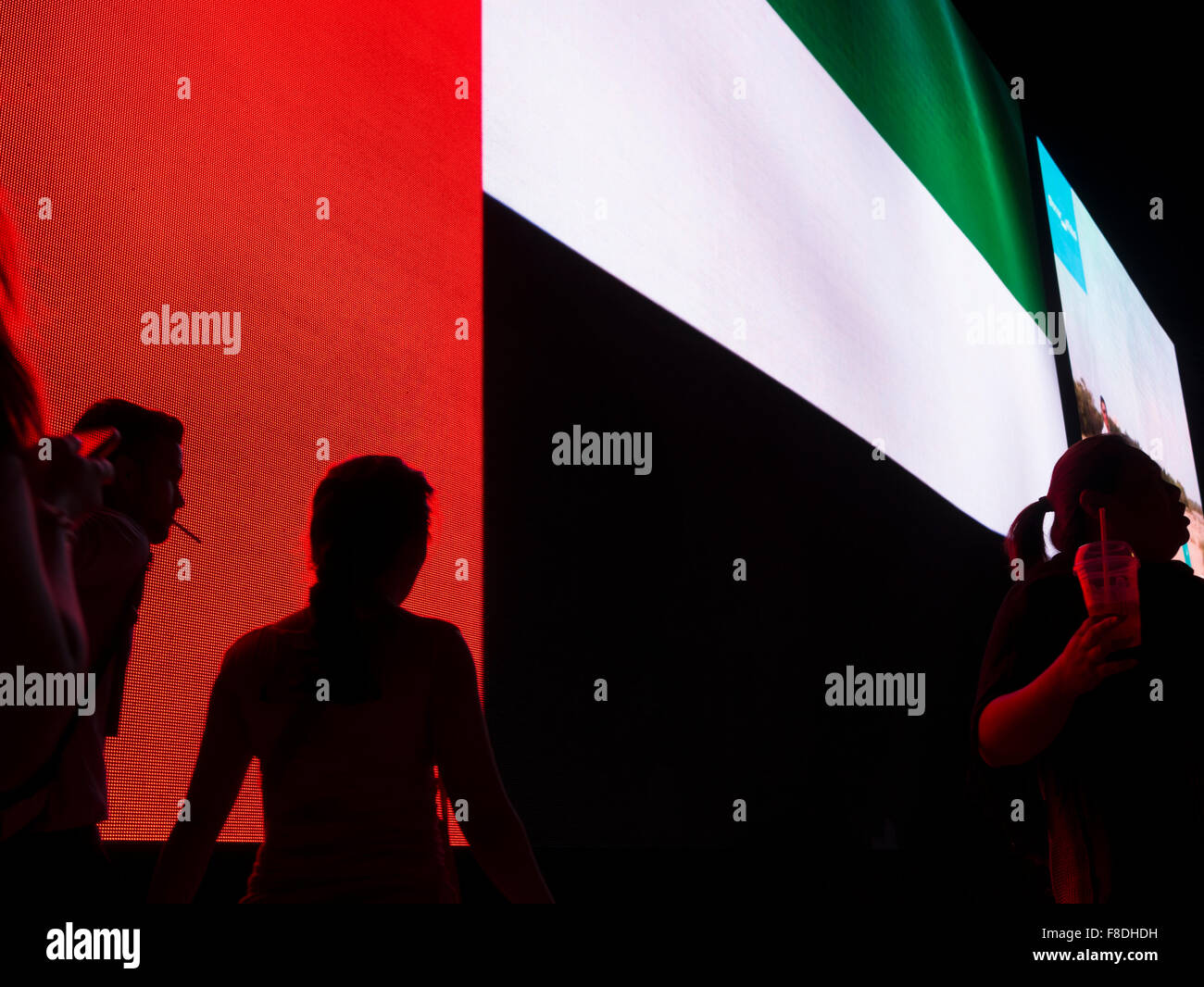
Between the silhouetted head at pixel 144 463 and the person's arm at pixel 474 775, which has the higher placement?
the silhouetted head at pixel 144 463

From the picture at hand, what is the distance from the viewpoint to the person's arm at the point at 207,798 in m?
1.07

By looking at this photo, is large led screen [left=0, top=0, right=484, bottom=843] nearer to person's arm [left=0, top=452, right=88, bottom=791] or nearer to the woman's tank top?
the woman's tank top

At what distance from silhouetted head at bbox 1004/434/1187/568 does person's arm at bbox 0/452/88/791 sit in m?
1.19

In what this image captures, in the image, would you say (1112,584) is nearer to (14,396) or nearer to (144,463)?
(14,396)

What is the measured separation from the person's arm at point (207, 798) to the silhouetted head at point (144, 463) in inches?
13.9

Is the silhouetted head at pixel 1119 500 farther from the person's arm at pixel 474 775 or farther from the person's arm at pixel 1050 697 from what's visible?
the person's arm at pixel 474 775

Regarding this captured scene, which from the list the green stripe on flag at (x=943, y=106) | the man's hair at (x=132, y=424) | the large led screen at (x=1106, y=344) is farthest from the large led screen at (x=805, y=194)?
the man's hair at (x=132, y=424)

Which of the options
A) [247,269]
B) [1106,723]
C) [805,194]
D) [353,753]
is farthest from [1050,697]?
[805,194]

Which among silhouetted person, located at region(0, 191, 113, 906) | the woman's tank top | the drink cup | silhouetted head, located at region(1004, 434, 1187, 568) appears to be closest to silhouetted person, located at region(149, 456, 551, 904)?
the woman's tank top

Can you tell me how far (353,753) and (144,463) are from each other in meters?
0.58

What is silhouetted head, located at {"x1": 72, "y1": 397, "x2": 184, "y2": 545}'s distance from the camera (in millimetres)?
1339

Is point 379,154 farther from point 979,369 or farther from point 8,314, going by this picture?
point 979,369
